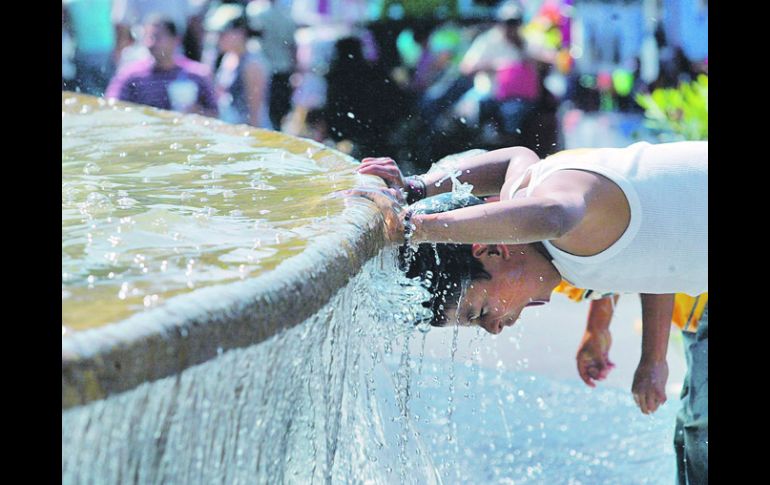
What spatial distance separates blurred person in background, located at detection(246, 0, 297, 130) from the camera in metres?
7.16

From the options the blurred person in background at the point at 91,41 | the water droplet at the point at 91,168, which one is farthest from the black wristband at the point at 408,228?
the blurred person in background at the point at 91,41

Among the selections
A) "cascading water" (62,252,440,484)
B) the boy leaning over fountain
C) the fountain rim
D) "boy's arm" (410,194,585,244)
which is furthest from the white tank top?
the fountain rim

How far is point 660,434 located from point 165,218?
281cm

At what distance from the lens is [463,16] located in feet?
23.5

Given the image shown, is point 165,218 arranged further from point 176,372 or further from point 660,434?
point 660,434

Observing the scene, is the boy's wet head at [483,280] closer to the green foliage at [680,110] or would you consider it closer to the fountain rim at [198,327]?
the fountain rim at [198,327]

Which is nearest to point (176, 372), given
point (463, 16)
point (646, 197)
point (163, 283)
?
point (163, 283)

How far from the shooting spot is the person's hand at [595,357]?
3854 mm

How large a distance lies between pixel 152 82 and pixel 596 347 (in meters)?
3.54

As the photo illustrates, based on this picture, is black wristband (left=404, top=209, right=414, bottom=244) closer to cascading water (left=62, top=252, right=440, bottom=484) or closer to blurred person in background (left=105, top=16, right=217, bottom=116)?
cascading water (left=62, top=252, right=440, bottom=484)

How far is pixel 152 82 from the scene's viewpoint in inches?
246

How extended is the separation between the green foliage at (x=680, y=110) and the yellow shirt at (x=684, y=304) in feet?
8.36

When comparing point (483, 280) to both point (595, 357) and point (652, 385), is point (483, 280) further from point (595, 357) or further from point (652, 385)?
point (595, 357)

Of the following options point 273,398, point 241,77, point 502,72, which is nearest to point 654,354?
point 273,398
